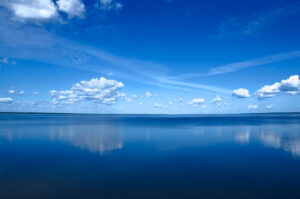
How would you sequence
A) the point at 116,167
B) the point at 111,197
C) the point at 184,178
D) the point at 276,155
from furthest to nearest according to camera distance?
the point at 276,155 < the point at 116,167 < the point at 184,178 < the point at 111,197

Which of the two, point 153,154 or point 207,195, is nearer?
point 207,195

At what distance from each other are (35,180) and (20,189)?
1504 millimetres

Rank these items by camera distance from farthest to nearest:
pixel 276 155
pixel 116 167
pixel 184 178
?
pixel 276 155
pixel 116 167
pixel 184 178

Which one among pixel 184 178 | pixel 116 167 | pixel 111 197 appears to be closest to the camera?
pixel 111 197

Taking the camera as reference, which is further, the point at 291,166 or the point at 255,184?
the point at 291,166

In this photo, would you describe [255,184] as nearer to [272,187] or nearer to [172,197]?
[272,187]

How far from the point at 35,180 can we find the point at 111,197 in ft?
18.5

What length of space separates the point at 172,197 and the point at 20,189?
325 inches

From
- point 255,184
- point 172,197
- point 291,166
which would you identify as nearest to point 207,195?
point 172,197

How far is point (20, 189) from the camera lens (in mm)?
10117

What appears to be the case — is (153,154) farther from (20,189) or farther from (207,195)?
(20,189)

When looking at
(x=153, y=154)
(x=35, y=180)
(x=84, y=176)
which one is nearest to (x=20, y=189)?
(x=35, y=180)

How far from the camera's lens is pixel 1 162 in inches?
634

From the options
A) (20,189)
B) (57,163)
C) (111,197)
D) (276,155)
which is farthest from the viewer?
(276,155)
